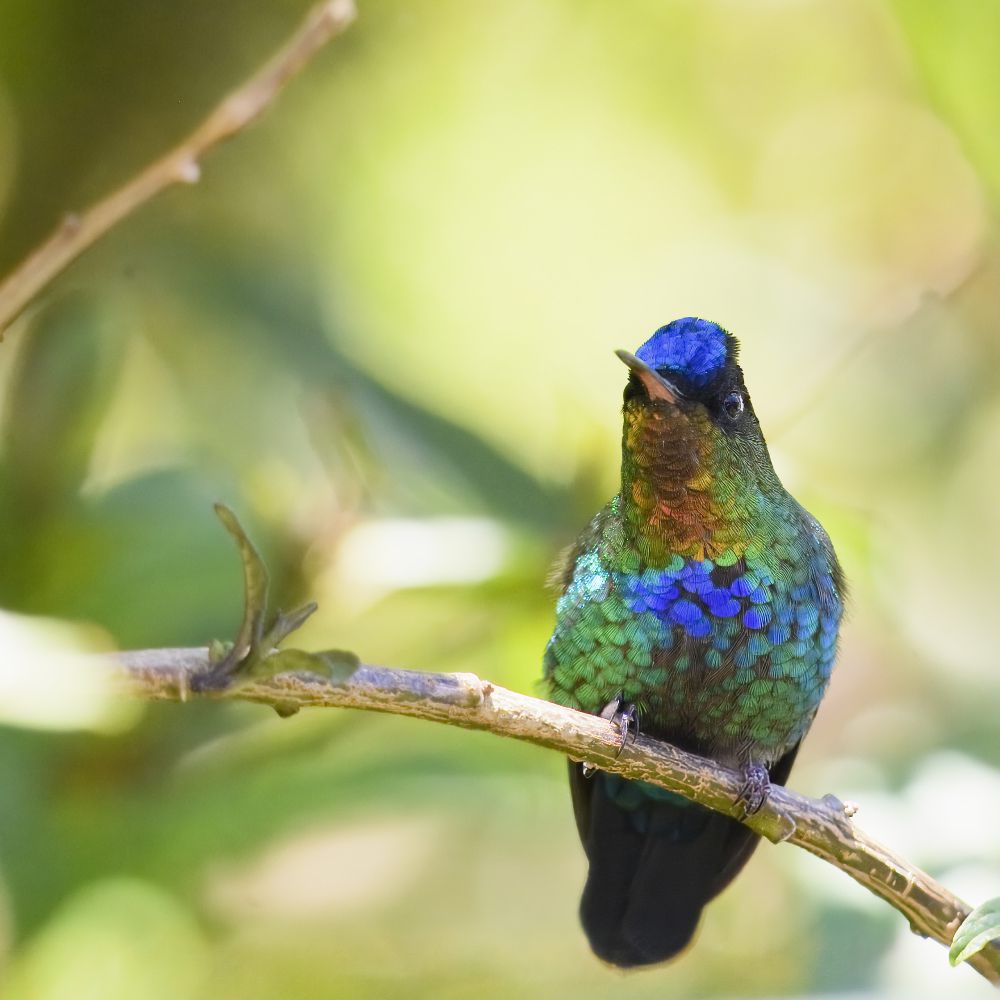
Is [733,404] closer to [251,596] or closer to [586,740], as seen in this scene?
[586,740]

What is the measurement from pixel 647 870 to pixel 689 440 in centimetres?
100

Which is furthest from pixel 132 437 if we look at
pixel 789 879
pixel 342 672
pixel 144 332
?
pixel 342 672

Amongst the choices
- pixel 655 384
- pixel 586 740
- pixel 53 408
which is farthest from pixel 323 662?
pixel 53 408

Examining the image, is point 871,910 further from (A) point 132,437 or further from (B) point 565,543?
(A) point 132,437

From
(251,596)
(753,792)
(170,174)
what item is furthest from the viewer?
(753,792)

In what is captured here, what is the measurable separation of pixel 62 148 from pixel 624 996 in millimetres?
2308

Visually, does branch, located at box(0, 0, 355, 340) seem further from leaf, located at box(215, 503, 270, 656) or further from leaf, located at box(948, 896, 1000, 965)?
leaf, located at box(948, 896, 1000, 965)

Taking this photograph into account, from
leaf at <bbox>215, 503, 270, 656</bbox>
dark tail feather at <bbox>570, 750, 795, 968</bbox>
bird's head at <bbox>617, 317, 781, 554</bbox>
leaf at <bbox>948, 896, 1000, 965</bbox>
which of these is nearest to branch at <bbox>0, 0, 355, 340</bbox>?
leaf at <bbox>215, 503, 270, 656</bbox>

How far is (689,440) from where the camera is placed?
2287 millimetres

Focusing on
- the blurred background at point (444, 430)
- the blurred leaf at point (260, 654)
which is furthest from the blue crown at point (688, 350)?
the blurred leaf at point (260, 654)

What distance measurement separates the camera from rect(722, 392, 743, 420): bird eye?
7.63ft

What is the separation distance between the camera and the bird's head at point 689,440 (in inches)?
88.2

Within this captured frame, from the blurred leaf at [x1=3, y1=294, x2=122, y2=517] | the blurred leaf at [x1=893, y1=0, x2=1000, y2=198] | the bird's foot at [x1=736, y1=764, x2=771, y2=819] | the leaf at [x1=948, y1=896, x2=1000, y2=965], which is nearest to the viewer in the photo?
the leaf at [x1=948, y1=896, x2=1000, y2=965]

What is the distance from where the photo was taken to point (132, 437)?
2990 millimetres
